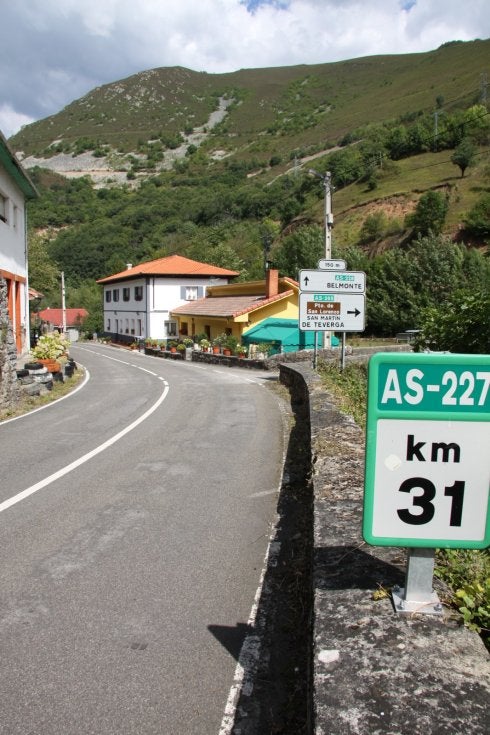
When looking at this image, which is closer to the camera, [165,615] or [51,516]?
[165,615]

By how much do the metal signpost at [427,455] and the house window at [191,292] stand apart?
52.1 m

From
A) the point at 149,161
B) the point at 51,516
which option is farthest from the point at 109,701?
the point at 149,161

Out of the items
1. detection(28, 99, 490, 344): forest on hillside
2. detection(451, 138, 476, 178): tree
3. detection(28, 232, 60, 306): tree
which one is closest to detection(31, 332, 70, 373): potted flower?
detection(28, 99, 490, 344): forest on hillside

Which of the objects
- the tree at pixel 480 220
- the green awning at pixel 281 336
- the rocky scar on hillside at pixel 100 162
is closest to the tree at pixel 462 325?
the green awning at pixel 281 336

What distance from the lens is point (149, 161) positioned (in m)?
170

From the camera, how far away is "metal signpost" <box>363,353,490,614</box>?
2.42 m

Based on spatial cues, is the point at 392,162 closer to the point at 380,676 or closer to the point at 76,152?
the point at 380,676

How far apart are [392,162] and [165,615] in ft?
291

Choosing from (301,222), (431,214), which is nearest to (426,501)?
(431,214)

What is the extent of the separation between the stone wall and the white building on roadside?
5107 mm

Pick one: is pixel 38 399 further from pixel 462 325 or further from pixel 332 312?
pixel 462 325

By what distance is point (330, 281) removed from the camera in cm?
1504

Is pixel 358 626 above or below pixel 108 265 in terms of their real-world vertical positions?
below

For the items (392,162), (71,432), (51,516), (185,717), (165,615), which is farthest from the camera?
(392,162)
